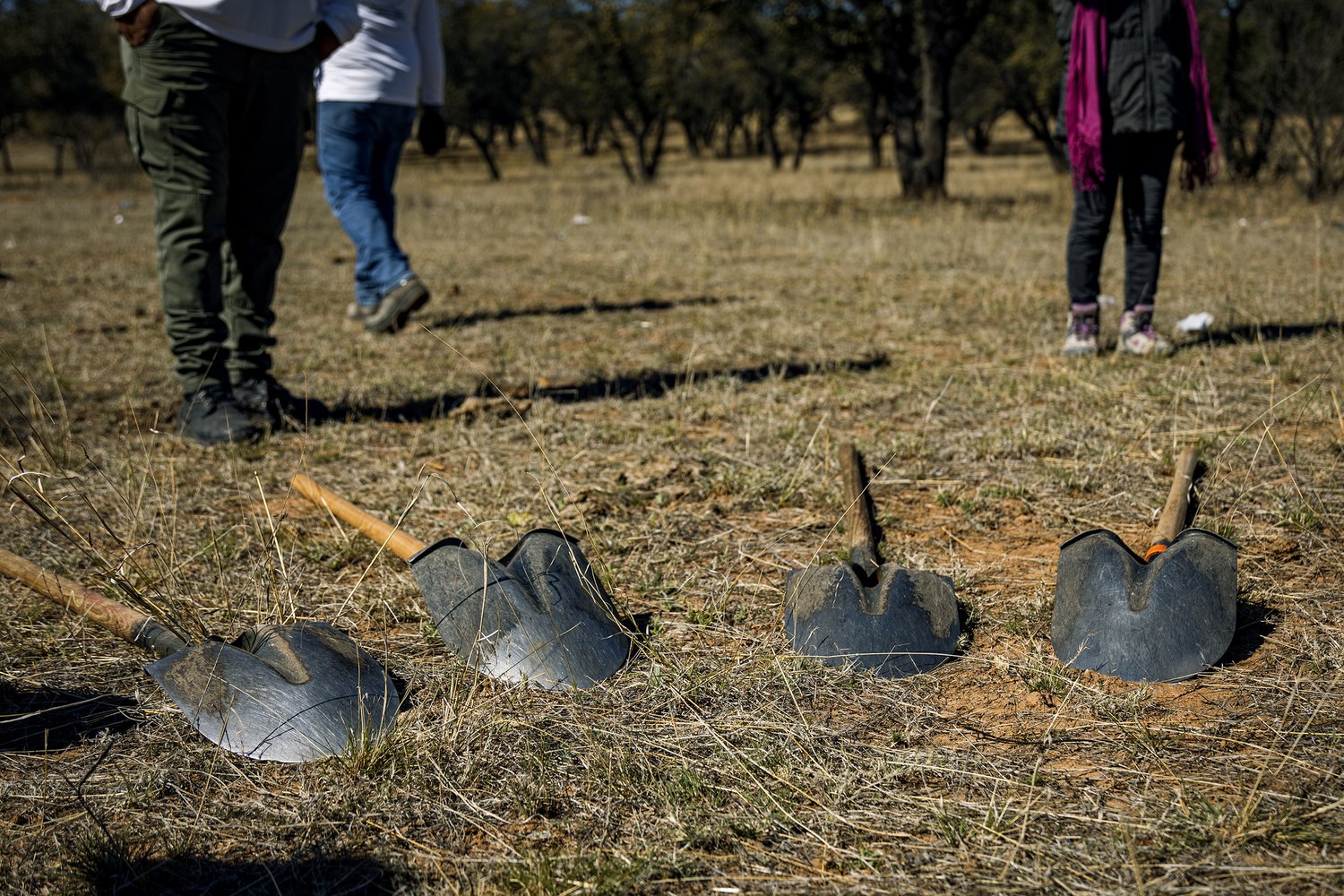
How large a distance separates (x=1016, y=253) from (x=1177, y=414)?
518 cm

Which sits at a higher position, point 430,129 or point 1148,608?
point 430,129

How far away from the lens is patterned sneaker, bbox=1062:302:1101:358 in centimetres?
467

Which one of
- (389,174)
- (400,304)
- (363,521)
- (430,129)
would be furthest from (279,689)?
(430,129)

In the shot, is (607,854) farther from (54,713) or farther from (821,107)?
(821,107)

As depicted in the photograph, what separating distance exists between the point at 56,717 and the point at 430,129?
4.79 meters

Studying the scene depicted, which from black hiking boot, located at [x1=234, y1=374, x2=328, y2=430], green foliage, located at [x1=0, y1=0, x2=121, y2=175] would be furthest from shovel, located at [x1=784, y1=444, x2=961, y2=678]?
green foliage, located at [x1=0, y1=0, x2=121, y2=175]

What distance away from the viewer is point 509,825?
5.26 ft

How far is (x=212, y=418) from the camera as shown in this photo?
11.9ft

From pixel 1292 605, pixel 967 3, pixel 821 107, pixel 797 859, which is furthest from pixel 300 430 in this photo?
pixel 821 107

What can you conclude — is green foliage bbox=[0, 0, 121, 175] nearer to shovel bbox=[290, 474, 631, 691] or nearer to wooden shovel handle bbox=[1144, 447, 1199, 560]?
shovel bbox=[290, 474, 631, 691]

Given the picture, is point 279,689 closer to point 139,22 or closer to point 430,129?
point 139,22

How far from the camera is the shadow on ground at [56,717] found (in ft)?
6.05

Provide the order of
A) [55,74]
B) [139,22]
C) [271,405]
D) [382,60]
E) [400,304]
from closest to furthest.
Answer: [139,22] → [271,405] → [400,304] → [382,60] → [55,74]

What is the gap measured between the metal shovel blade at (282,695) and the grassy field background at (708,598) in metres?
0.05
